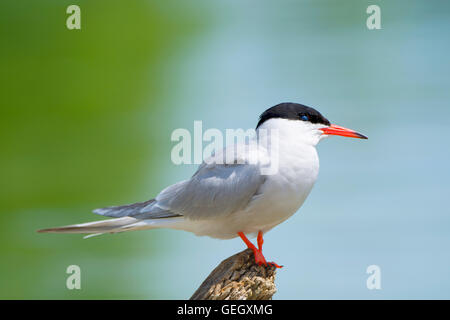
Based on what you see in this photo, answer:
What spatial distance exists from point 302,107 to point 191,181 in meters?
0.75

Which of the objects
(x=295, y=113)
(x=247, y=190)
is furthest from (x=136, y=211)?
(x=295, y=113)

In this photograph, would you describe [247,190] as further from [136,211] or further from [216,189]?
[136,211]

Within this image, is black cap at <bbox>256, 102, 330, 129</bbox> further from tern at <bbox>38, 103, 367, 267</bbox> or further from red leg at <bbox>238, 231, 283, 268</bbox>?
red leg at <bbox>238, 231, 283, 268</bbox>

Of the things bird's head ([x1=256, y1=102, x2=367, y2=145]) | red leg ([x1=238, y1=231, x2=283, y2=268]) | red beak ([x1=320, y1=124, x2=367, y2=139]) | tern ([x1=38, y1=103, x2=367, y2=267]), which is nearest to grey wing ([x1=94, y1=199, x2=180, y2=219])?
tern ([x1=38, y1=103, x2=367, y2=267])

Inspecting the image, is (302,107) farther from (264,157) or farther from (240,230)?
(240,230)

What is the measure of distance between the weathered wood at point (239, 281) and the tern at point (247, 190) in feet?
0.19

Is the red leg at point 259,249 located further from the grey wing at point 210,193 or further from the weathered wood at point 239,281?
the grey wing at point 210,193

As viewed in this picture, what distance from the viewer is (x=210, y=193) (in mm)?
2867

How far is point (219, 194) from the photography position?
2834 mm

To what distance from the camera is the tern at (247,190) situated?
8.95 feet

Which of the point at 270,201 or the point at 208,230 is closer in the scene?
the point at 270,201

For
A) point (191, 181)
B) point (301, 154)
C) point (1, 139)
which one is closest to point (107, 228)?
point (191, 181)

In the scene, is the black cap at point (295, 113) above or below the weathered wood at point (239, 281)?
above

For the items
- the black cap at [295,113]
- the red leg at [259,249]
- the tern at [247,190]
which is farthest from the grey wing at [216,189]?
the black cap at [295,113]
